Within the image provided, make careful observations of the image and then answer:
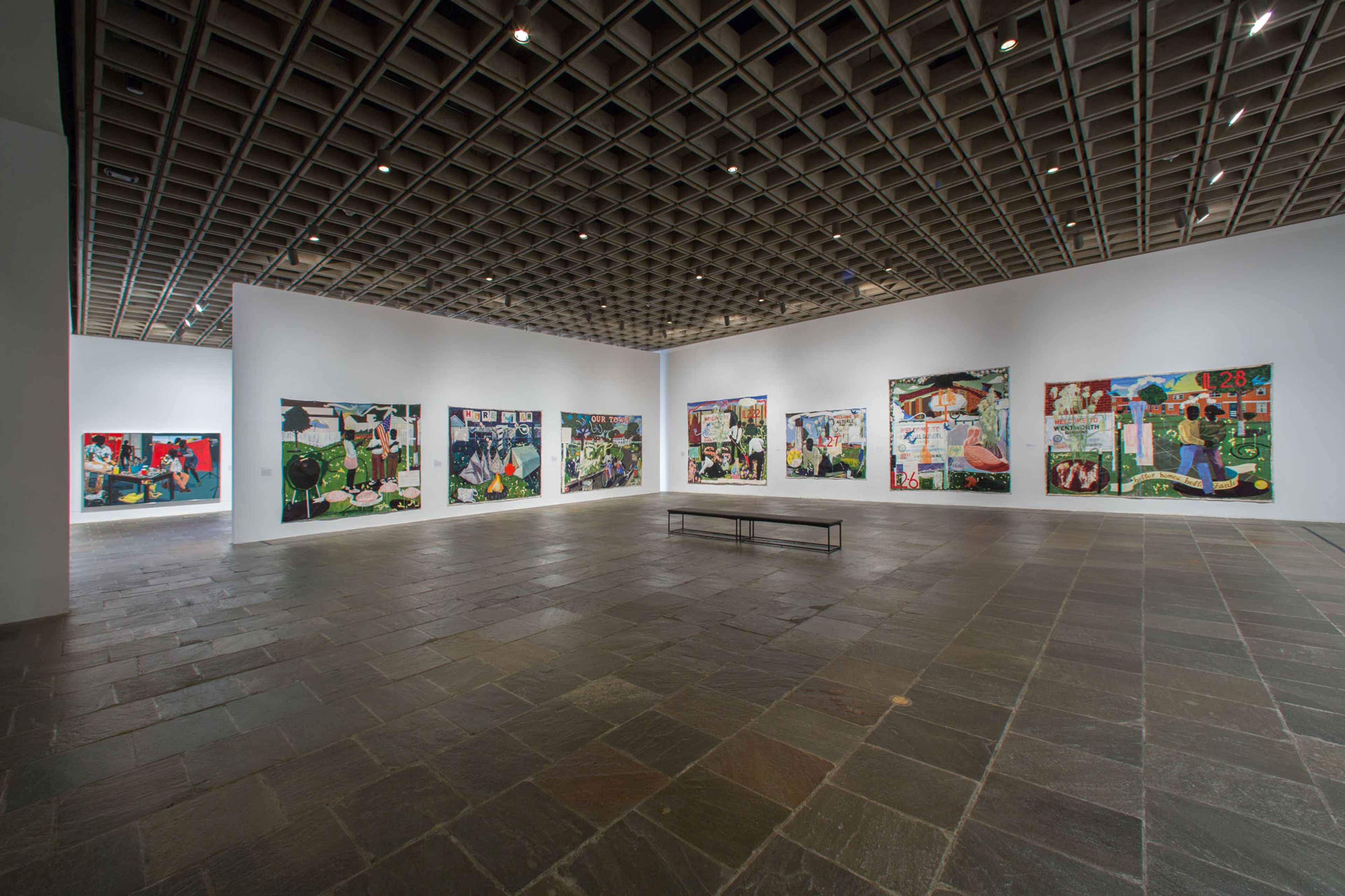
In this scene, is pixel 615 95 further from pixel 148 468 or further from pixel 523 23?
pixel 148 468

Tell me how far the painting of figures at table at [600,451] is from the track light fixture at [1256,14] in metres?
13.3

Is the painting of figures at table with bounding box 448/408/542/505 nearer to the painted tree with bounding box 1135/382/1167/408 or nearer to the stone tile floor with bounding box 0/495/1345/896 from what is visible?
the stone tile floor with bounding box 0/495/1345/896

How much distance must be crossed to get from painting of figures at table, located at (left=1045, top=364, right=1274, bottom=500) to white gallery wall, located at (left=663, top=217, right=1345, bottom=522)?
0.17m

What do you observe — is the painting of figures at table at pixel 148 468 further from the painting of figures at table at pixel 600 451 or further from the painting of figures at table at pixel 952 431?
the painting of figures at table at pixel 952 431

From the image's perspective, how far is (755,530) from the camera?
955 cm

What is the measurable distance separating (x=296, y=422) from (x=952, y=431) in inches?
547

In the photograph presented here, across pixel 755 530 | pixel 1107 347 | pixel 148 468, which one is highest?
pixel 1107 347

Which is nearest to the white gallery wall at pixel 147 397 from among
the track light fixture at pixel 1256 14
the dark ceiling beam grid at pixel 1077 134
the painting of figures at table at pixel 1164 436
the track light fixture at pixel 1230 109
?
the dark ceiling beam grid at pixel 1077 134

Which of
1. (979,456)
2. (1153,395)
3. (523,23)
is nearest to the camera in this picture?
(523,23)

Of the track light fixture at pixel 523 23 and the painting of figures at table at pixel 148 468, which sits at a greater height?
the track light fixture at pixel 523 23

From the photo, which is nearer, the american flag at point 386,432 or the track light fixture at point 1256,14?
the track light fixture at point 1256,14

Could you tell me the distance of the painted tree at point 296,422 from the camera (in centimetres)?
987

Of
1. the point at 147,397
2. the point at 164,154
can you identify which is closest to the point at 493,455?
the point at 164,154

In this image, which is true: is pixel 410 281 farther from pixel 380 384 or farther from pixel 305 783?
pixel 305 783
